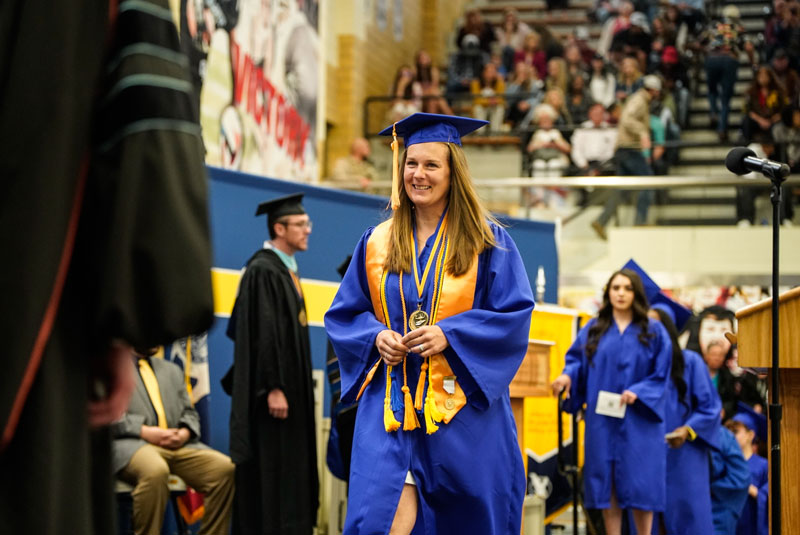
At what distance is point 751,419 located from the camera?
29.6 feet

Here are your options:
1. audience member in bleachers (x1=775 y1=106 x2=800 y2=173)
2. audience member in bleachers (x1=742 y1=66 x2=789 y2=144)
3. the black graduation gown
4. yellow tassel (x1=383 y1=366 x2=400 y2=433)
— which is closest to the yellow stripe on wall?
the black graduation gown

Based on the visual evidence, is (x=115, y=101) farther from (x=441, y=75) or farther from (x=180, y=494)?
(x=441, y=75)

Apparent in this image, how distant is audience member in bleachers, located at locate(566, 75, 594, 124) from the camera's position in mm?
15641

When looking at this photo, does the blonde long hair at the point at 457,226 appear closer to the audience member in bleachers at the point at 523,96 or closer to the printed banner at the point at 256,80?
the printed banner at the point at 256,80

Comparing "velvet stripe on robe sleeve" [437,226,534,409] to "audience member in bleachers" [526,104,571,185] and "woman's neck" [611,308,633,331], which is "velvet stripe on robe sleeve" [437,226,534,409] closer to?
"woman's neck" [611,308,633,331]

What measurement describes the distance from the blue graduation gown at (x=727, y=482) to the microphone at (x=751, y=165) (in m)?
3.73

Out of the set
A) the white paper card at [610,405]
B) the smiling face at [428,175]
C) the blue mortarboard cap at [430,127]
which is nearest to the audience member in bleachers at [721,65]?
the white paper card at [610,405]

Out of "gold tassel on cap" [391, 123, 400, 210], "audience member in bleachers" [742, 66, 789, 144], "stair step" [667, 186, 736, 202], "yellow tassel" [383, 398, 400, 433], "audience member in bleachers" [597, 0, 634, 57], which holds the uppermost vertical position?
"audience member in bleachers" [597, 0, 634, 57]

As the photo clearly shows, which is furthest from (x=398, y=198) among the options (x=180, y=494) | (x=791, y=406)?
(x=180, y=494)

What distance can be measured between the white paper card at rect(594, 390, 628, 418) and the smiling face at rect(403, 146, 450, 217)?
307 centimetres

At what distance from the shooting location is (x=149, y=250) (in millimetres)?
1554

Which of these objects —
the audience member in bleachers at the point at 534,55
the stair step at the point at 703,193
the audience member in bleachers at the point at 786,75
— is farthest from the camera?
the audience member in bleachers at the point at 534,55

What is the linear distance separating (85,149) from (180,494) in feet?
18.6

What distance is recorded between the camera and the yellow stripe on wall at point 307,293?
25.5ft
